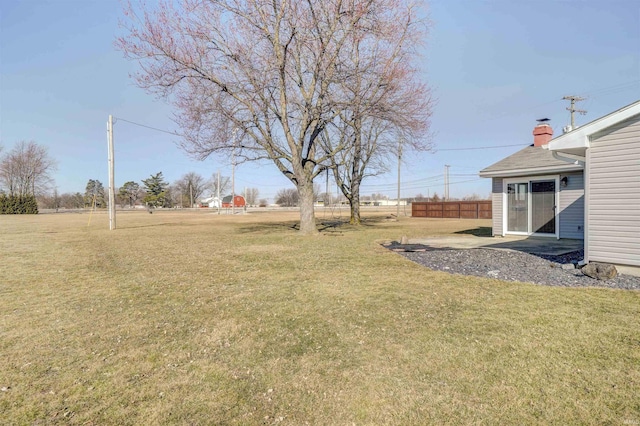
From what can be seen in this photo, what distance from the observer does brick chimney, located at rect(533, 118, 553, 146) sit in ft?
45.0

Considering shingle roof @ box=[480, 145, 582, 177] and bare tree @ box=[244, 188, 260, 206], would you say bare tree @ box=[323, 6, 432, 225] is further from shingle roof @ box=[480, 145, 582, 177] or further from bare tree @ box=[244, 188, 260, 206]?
bare tree @ box=[244, 188, 260, 206]

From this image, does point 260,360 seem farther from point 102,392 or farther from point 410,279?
point 410,279

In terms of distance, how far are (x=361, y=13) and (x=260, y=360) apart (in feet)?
41.9

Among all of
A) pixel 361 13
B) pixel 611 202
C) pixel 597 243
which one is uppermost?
pixel 361 13

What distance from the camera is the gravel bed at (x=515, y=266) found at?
574cm

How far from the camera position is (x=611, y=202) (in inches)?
241

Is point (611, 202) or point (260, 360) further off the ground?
point (611, 202)

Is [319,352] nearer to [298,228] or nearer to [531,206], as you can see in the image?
[531,206]

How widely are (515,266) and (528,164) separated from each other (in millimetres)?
6254

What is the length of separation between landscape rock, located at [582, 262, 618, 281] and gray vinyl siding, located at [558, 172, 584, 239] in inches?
222

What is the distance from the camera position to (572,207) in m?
11.0

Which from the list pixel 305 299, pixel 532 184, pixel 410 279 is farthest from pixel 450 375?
pixel 532 184

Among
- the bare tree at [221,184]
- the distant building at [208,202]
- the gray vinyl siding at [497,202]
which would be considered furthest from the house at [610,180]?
the distant building at [208,202]

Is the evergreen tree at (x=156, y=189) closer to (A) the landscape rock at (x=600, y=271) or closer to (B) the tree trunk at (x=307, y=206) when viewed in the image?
(B) the tree trunk at (x=307, y=206)
